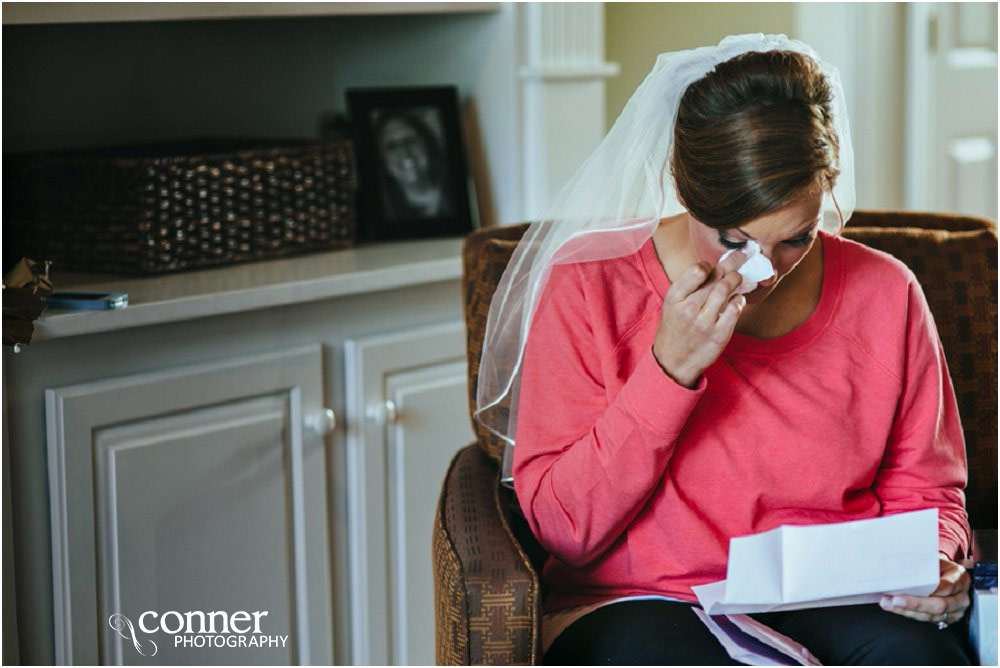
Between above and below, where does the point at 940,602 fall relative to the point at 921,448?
below

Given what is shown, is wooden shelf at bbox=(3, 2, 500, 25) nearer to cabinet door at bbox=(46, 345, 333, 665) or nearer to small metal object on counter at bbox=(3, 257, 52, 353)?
small metal object on counter at bbox=(3, 257, 52, 353)

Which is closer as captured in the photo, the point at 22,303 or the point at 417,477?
the point at 22,303

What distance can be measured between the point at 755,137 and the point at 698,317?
180 millimetres

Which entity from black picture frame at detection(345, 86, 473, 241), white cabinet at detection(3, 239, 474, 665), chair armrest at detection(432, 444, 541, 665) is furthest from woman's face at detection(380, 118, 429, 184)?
chair armrest at detection(432, 444, 541, 665)

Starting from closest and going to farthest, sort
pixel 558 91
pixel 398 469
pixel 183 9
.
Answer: pixel 183 9
pixel 398 469
pixel 558 91

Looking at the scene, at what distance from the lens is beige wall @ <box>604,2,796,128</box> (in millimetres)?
2312

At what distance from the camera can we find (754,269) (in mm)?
1186

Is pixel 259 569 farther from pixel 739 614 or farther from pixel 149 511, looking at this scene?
pixel 739 614

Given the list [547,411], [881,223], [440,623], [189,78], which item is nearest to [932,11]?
[881,223]

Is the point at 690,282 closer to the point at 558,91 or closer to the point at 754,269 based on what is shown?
the point at 754,269

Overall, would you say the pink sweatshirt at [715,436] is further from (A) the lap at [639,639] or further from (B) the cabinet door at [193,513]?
(B) the cabinet door at [193,513]

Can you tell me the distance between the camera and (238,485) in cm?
172

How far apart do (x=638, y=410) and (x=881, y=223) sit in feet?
2.27

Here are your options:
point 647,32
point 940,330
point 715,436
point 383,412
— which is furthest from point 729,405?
point 647,32
